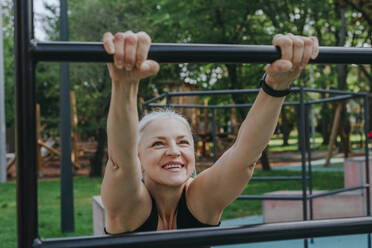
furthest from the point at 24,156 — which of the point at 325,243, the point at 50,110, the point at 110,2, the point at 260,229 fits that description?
the point at 50,110

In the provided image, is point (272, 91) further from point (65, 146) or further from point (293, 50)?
point (65, 146)

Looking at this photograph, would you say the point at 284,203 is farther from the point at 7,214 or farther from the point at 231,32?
the point at 231,32

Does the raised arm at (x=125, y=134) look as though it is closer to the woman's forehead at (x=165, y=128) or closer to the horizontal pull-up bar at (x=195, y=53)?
the horizontal pull-up bar at (x=195, y=53)

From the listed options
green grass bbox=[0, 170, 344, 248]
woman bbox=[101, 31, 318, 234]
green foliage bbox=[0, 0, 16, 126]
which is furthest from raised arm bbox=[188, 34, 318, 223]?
green foliage bbox=[0, 0, 16, 126]

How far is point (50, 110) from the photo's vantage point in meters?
16.3

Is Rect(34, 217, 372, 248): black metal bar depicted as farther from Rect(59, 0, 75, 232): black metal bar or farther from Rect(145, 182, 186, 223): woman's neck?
Rect(59, 0, 75, 232): black metal bar

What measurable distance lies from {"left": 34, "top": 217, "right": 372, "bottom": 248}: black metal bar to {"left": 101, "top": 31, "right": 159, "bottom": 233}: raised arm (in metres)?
0.26

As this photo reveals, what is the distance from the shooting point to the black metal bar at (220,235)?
654 millimetres

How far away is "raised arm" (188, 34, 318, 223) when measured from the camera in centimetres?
80

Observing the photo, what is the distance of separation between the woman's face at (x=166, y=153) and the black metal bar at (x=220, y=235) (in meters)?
0.54

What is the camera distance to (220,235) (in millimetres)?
687

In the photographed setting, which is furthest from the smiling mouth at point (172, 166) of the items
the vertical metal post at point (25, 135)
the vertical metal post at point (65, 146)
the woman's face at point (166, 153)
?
the vertical metal post at point (65, 146)

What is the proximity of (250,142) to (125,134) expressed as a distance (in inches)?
13.6

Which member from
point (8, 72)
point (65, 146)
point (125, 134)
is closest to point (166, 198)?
point (125, 134)
